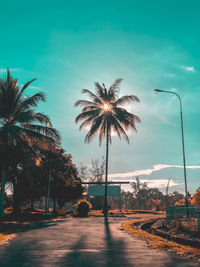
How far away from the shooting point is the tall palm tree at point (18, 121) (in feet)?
70.5

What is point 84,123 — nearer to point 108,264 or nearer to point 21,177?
point 21,177

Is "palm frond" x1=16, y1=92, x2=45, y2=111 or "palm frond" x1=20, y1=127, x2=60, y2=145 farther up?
"palm frond" x1=16, y1=92, x2=45, y2=111

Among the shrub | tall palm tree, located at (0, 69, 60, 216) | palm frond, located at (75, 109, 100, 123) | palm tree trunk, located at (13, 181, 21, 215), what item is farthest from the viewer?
palm frond, located at (75, 109, 100, 123)

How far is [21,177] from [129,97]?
15673 millimetres

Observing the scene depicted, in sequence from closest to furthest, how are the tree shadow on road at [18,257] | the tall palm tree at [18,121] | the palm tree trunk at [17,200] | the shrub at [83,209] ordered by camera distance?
the tree shadow on road at [18,257], the tall palm tree at [18,121], the palm tree trunk at [17,200], the shrub at [83,209]

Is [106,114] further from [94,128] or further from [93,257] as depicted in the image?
[93,257]

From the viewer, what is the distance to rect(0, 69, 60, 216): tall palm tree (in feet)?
70.5

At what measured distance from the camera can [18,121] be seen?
856 inches

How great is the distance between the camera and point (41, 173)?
3656 centimetres

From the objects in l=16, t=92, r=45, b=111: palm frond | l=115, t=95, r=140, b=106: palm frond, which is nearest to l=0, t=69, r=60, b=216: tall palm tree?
l=16, t=92, r=45, b=111: palm frond

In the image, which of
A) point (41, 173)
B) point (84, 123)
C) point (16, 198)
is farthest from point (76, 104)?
point (16, 198)

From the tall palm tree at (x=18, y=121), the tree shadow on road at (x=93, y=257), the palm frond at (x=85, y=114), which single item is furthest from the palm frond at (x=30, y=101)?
the tree shadow on road at (x=93, y=257)

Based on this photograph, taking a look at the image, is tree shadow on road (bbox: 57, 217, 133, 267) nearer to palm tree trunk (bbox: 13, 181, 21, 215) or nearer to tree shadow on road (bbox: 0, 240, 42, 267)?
tree shadow on road (bbox: 0, 240, 42, 267)

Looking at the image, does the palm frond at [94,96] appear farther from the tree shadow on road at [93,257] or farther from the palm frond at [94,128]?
the tree shadow on road at [93,257]
